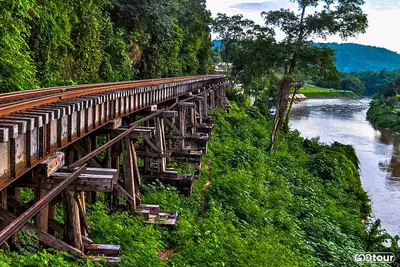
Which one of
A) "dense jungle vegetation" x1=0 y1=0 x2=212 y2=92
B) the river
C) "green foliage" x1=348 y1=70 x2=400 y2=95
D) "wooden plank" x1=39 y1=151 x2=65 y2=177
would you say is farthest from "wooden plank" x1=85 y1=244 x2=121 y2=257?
"green foliage" x1=348 y1=70 x2=400 y2=95

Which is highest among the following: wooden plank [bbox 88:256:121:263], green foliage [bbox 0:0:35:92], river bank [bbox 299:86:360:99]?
green foliage [bbox 0:0:35:92]

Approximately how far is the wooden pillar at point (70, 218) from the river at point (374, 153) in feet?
46.2

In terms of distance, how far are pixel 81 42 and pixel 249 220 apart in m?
8.06

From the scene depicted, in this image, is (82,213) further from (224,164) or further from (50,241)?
(224,164)

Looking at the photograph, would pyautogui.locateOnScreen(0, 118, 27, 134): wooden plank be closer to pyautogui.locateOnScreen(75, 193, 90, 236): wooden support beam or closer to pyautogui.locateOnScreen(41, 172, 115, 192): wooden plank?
pyautogui.locateOnScreen(41, 172, 115, 192): wooden plank

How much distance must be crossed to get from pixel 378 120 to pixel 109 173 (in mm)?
52867

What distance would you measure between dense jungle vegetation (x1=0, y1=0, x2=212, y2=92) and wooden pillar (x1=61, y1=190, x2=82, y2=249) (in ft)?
12.9

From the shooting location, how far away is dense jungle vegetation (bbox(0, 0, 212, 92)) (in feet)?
27.6

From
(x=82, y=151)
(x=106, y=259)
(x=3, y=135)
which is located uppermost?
(x=3, y=135)

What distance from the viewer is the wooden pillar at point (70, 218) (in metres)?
5.38

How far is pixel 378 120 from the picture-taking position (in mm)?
52750

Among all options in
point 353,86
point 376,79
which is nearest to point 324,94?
point 353,86

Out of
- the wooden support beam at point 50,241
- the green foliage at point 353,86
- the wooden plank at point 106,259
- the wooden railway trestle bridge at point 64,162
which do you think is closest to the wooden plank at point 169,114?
the wooden railway trestle bridge at point 64,162

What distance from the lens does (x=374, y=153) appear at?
1265 inches
